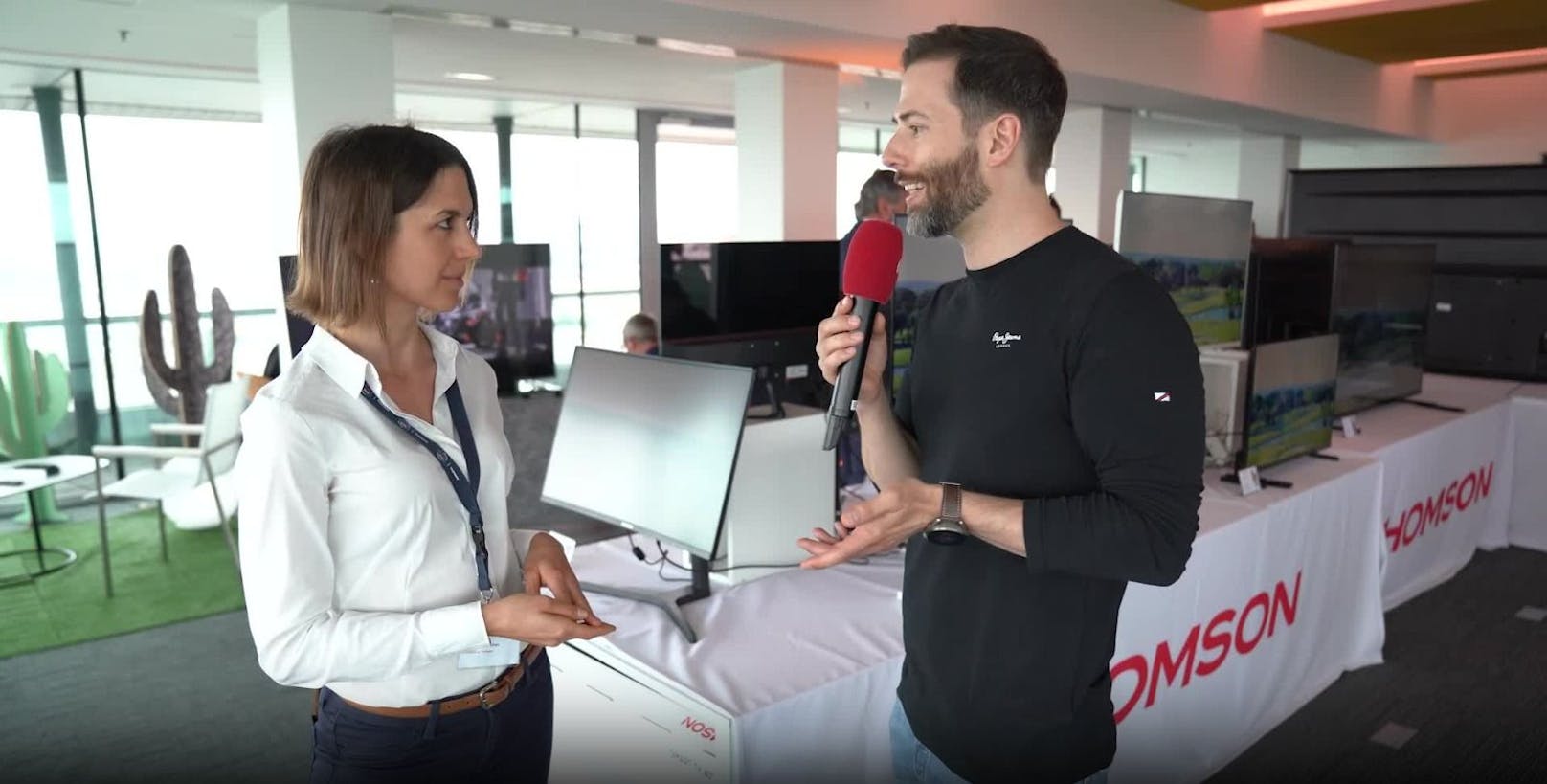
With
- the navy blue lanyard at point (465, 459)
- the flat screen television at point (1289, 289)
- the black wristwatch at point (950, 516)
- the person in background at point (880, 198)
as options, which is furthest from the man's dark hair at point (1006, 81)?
the flat screen television at point (1289, 289)

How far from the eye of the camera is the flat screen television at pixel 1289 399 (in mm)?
3012

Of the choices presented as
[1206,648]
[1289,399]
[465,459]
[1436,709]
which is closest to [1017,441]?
[465,459]

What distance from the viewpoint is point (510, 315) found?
3721 millimetres

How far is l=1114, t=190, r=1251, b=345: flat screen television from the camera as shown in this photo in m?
3.18

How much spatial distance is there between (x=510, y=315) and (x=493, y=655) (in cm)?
261

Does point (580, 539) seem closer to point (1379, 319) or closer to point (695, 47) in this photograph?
point (1379, 319)

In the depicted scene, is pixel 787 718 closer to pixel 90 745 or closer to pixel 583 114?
pixel 90 745

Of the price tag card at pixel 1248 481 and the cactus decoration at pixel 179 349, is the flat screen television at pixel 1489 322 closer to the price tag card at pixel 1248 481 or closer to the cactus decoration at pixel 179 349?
the price tag card at pixel 1248 481

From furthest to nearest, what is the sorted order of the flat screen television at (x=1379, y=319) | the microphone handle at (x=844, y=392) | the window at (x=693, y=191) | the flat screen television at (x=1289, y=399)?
the window at (x=693, y=191)
the flat screen television at (x=1379, y=319)
the flat screen television at (x=1289, y=399)
the microphone handle at (x=844, y=392)

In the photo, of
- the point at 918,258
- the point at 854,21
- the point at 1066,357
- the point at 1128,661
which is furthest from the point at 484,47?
the point at 1066,357

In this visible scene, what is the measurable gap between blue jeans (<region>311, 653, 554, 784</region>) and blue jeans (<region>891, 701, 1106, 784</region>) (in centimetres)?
51

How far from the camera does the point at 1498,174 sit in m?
5.47

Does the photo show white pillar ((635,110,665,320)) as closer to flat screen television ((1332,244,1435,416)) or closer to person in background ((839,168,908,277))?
person in background ((839,168,908,277))

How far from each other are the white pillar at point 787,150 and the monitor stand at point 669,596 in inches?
167
